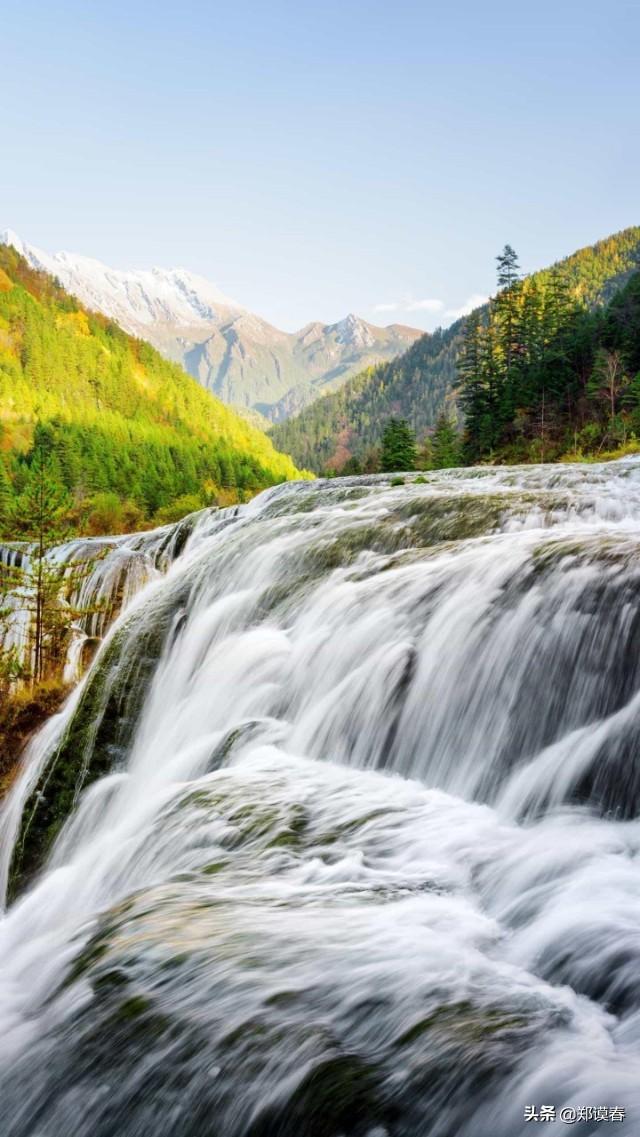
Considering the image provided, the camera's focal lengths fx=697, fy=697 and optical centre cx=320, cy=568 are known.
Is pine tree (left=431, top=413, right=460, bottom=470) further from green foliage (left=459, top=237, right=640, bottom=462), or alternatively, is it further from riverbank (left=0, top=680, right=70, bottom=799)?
riverbank (left=0, top=680, right=70, bottom=799)

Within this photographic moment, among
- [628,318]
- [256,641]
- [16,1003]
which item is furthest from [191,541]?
[628,318]

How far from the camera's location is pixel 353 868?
3820 mm

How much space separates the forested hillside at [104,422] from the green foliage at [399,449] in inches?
1130

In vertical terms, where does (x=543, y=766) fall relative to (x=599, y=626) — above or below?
below

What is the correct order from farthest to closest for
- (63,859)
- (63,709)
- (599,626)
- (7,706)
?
(7,706), (63,709), (63,859), (599,626)

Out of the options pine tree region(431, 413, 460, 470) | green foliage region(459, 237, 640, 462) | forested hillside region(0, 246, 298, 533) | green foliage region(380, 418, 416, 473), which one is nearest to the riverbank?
green foliage region(459, 237, 640, 462)

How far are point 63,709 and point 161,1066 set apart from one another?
10.3 m

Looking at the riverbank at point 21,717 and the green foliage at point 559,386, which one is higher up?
the green foliage at point 559,386

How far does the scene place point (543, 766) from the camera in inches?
178

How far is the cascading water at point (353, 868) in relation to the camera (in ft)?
7.83

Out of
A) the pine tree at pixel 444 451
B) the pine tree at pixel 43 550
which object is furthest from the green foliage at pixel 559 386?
the pine tree at pixel 43 550

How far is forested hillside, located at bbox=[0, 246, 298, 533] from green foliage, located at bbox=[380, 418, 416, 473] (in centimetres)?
2869

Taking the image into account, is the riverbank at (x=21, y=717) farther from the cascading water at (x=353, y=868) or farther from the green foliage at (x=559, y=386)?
the green foliage at (x=559, y=386)

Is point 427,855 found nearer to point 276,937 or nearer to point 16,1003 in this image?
point 276,937
